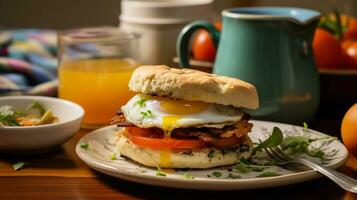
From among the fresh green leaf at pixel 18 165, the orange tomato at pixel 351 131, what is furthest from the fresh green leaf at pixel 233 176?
the fresh green leaf at pixel 18 165

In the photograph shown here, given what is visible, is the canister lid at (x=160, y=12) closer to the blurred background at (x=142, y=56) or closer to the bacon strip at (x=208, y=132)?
the blurred background at (x=142, y=56)

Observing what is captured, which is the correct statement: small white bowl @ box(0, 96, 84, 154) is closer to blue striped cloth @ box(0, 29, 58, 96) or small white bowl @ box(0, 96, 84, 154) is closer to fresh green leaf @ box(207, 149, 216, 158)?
fresh green leaf @ box(207, 149, 216, 158)

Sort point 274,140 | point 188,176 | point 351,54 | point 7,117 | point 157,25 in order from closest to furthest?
point 188,176 < point 274,140 < point 7,117 < point 351,54 < point 157,25

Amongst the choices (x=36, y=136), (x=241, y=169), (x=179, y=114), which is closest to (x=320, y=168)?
(x=241, y=169)

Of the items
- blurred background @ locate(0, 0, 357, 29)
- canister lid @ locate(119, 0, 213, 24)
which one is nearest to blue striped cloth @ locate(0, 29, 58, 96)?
canister lid @ locate(119, 0, 213, 24)

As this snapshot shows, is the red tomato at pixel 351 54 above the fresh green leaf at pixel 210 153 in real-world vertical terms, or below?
above

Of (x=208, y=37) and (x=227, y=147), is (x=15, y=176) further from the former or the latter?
(x=208, y=37)

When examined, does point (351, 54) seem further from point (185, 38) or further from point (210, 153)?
point (210, 153)
